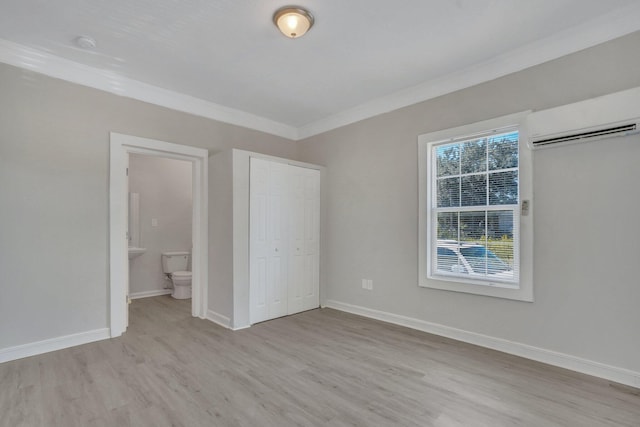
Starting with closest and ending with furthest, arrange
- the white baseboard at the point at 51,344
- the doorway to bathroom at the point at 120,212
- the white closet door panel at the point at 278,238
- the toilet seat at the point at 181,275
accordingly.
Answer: the white baseboard at the point at 51,344 → the doorway to bathroom at the point at 120,212 → the white closet door panel at the point at 278,238 → the toilet seat at the point at 181,275

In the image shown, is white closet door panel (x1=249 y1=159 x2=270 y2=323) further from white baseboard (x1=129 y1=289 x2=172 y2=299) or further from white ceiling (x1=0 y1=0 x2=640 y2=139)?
white baseboard (x1=129 y1=289 x2=172 y2=299)

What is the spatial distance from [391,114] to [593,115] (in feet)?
6.37

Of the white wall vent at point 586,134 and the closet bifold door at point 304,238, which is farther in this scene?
the closet bifold door at point 304,238

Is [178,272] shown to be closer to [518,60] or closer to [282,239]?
[282,239]

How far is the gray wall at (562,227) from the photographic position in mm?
2328

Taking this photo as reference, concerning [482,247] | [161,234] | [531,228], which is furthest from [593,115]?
[161,234]

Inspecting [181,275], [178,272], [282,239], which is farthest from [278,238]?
[178,272]

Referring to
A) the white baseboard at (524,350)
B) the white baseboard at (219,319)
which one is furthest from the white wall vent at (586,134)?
the white baseboard at (219,319)

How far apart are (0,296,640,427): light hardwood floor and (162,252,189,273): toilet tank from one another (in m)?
1.99

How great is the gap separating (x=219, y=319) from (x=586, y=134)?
398cm

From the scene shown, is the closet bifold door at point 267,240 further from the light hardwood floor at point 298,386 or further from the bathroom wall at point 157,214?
the bathroom wall at point 157,214

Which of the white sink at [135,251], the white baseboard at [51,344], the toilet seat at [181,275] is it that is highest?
the white sink at [135,251]

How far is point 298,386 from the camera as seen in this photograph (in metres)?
2.29

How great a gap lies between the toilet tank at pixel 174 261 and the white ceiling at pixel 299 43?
257 centimetres
